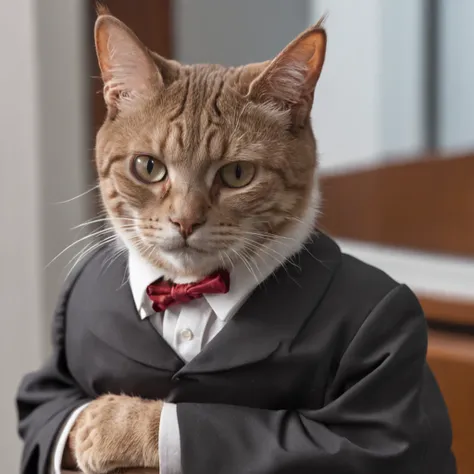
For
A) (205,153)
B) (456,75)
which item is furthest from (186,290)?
(456,75)

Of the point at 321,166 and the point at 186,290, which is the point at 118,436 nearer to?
the point at 186,290

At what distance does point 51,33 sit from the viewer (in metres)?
1.25

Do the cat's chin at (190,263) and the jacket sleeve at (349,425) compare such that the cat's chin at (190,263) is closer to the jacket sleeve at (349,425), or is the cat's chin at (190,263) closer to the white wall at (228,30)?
the jacket sleeve at (349,425)

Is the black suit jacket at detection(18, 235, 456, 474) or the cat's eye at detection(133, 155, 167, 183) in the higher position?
the cat's eye at detection(133, 155, 167, 183)

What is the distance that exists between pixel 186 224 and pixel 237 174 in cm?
7

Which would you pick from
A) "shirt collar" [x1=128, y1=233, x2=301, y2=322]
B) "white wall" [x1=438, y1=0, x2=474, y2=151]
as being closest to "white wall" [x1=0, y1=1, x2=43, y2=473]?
"shirt collar" [x1=128, y1=233, x2=301, y2=322]

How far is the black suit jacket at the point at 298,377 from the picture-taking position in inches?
25.4

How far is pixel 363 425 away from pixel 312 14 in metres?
1.09

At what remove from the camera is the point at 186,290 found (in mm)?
690

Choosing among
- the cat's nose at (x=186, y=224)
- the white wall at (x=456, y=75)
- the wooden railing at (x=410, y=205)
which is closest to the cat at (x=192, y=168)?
the cat's nose at (x=186, y=224)

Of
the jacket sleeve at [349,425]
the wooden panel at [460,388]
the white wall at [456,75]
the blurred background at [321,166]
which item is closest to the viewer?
the jacket sleeve at [349,425]

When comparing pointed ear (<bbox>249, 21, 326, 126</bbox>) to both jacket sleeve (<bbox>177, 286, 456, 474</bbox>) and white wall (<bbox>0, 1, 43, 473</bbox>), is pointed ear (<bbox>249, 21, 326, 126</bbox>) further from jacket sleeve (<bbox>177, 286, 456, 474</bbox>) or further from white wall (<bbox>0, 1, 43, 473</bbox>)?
white wall (<bbox>0, 1, 43, 473</bbox>)

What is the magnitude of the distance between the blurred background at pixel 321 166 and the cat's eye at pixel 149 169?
367mm

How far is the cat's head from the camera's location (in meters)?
0.67
